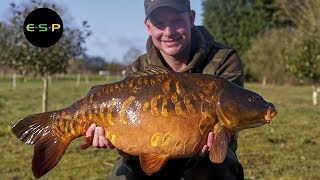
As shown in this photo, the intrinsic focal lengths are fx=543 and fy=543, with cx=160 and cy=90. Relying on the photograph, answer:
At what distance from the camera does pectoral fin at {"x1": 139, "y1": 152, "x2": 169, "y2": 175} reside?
280 centimetres

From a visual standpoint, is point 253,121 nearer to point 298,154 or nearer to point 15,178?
point 15,178

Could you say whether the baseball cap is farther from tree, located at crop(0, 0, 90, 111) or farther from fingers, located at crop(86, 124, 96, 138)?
tree, located at crop(0, 0, 90, 111)

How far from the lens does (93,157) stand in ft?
23.9

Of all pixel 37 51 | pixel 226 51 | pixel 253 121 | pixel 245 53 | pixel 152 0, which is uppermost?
pixel 152 0

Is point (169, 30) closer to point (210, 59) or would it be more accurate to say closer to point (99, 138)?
point (210, 59)

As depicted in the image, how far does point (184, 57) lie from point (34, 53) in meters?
9.11

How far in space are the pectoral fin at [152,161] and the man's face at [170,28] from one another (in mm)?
777

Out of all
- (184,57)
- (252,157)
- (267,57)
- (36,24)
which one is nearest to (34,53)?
(36,24)

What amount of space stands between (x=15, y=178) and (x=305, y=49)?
57.2ft

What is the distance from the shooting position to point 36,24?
1148 centimetres

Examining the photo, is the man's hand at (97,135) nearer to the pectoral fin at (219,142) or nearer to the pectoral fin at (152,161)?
the pectoral fin at (152,161)

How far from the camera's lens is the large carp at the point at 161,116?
273cm

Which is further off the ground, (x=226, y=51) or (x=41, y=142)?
(x=226, y=51)

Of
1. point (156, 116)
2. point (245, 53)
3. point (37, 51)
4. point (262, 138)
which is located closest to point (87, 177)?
point (156, 116)
